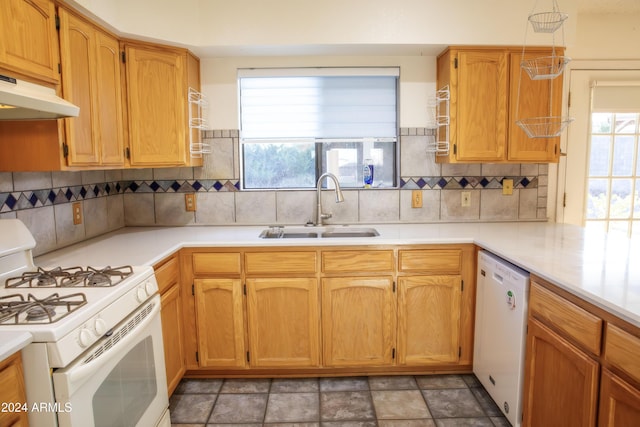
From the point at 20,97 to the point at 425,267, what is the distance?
2037mm

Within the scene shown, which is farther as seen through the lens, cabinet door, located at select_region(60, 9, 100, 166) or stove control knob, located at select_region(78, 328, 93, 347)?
cabinet door, located at select_region(60, 9, 100, 166)

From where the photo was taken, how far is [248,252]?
238 cm

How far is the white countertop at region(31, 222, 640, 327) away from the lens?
1.44m

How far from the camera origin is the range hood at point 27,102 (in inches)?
52.2

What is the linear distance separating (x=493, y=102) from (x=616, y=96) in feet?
3.49

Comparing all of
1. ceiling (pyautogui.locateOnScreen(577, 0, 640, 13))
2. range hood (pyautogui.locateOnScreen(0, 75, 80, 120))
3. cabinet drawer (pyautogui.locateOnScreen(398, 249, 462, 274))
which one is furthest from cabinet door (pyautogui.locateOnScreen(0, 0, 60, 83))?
ceiling (pyautogui.locateOnScreen(577, 0, 640, 13))

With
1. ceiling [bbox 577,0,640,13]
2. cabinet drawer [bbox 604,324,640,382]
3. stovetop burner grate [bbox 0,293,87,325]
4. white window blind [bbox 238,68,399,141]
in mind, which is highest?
ceiling [bbox 577,0,640,13]

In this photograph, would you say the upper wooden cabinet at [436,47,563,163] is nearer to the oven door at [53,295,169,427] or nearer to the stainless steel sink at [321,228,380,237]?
the stainless steel sink at [321,228,380,237]

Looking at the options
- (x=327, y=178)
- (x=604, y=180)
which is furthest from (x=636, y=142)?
(x=327, y=178)

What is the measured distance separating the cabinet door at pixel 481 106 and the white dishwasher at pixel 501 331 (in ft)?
2.42

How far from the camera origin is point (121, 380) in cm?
150

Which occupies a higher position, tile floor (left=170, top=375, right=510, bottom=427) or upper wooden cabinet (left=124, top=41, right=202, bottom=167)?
upper wooden cabinet (left=124, top=41, right=202, bottom=167)

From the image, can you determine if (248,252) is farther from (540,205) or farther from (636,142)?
(636,142)

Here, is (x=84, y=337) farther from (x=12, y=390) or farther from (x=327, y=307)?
(x=327, y=307)
